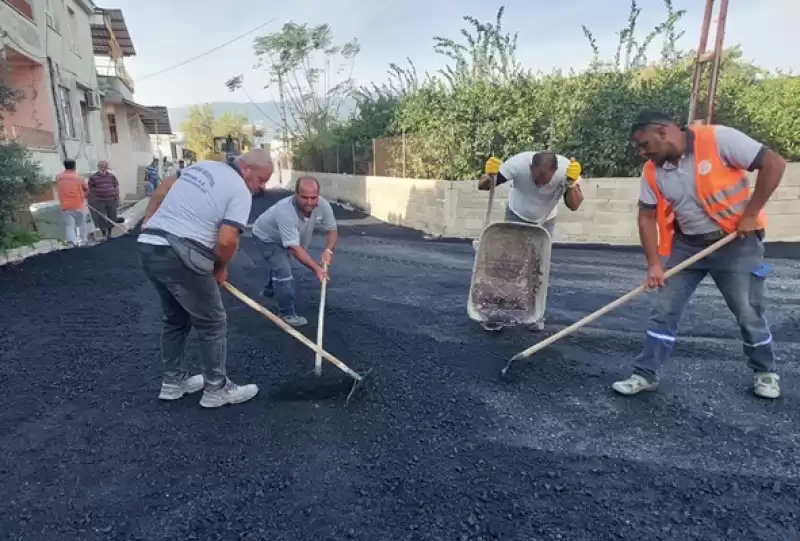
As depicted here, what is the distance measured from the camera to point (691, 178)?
9.04 ft

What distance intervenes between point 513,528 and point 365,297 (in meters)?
3.56

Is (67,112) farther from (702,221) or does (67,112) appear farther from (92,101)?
(702,221)

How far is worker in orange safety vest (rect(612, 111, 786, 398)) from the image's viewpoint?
2.70 m

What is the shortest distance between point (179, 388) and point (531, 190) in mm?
2898

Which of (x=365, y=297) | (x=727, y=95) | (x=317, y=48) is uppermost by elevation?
(x=317, y=48)

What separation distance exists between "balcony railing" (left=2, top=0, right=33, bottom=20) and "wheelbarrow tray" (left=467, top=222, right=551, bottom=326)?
36.5 ft

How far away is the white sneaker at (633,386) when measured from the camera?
10.0 feet

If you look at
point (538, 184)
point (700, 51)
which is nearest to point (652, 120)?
point (538, 184)

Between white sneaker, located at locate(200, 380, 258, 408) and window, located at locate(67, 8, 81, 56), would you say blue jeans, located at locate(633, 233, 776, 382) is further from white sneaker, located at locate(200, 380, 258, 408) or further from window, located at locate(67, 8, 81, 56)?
window, located at locate(67, 8, 81, 56)

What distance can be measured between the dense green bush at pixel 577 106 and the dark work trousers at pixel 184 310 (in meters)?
7.06

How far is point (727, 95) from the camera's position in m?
8.56

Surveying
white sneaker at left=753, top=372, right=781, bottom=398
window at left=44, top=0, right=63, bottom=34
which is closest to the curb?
window at left=44, top=0, right=63, bottom=34

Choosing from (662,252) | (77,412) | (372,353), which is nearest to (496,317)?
(372,353)

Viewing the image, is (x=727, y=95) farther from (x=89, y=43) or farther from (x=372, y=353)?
(x=89, y=43)
